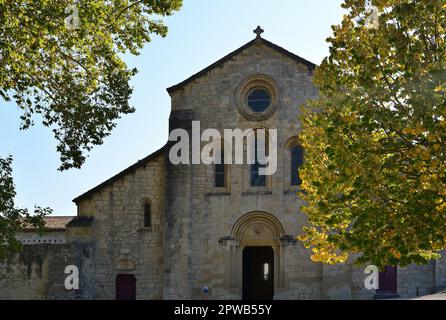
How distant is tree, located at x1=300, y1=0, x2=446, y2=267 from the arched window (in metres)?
14.3

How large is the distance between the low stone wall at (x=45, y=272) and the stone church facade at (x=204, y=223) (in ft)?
0.13

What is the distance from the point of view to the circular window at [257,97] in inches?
1126

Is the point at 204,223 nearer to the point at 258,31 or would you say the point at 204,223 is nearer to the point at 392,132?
the point at 258,31

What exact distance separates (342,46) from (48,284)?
1885 cm

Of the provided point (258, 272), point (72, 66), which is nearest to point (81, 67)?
point (72, 66)

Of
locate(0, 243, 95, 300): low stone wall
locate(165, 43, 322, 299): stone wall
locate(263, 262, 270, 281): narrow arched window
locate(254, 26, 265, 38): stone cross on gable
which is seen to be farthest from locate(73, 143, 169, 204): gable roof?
locate(263, 262, 270, 281): narrow arched window

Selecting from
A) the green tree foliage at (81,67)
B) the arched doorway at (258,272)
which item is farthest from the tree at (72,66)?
the arched doorway at (258,272)

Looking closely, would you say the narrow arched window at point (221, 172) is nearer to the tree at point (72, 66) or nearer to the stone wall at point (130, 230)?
the stone wall at point (130, 230)

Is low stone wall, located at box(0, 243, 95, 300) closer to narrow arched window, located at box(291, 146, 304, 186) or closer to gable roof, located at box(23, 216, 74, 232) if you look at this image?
gable roof, located at box(23, 216, 74, 232)

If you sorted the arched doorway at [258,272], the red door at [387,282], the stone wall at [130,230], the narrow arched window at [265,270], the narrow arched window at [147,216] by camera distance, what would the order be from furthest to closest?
the narrow arched window at [265,270] < the arched doorway at [258,272] < the narrow arched window at [147,216] < the stone wall at [130,230] < the red door at [387,282]

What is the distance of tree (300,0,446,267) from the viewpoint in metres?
12.4
